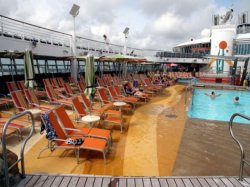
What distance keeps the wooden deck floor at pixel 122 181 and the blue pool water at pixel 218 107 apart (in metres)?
6.04

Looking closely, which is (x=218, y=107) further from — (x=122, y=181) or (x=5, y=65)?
(x=5, y=65)

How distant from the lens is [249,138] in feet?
16.4

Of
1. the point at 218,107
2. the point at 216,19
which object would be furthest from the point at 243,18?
the point at 218,107

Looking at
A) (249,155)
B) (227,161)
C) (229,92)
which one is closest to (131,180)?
(227,161)

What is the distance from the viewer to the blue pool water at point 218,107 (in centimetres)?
940

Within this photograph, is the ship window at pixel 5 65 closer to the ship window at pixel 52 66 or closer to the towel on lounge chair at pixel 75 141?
the ship window at pixel 52 66

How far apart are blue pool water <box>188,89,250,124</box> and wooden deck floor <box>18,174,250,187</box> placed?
6.04m

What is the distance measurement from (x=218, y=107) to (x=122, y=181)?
1011 cm

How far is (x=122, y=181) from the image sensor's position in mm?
2617

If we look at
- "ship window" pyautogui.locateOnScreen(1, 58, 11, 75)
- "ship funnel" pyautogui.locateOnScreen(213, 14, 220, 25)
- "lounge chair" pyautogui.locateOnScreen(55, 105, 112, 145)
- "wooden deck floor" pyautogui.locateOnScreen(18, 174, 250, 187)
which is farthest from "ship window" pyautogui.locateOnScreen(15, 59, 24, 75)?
"ship funnel" pyautogui.locateOnScreen(213, 14, 220, 25)

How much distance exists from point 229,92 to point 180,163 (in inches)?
548

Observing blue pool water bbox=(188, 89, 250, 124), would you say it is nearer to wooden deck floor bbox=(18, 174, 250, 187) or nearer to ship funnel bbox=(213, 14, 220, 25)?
wooden deck floor bbox=(18, 174, 250, 187)

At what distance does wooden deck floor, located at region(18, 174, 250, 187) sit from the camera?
99.9 inches

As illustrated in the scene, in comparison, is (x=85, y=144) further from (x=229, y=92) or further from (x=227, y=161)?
(x=229, y=92)
